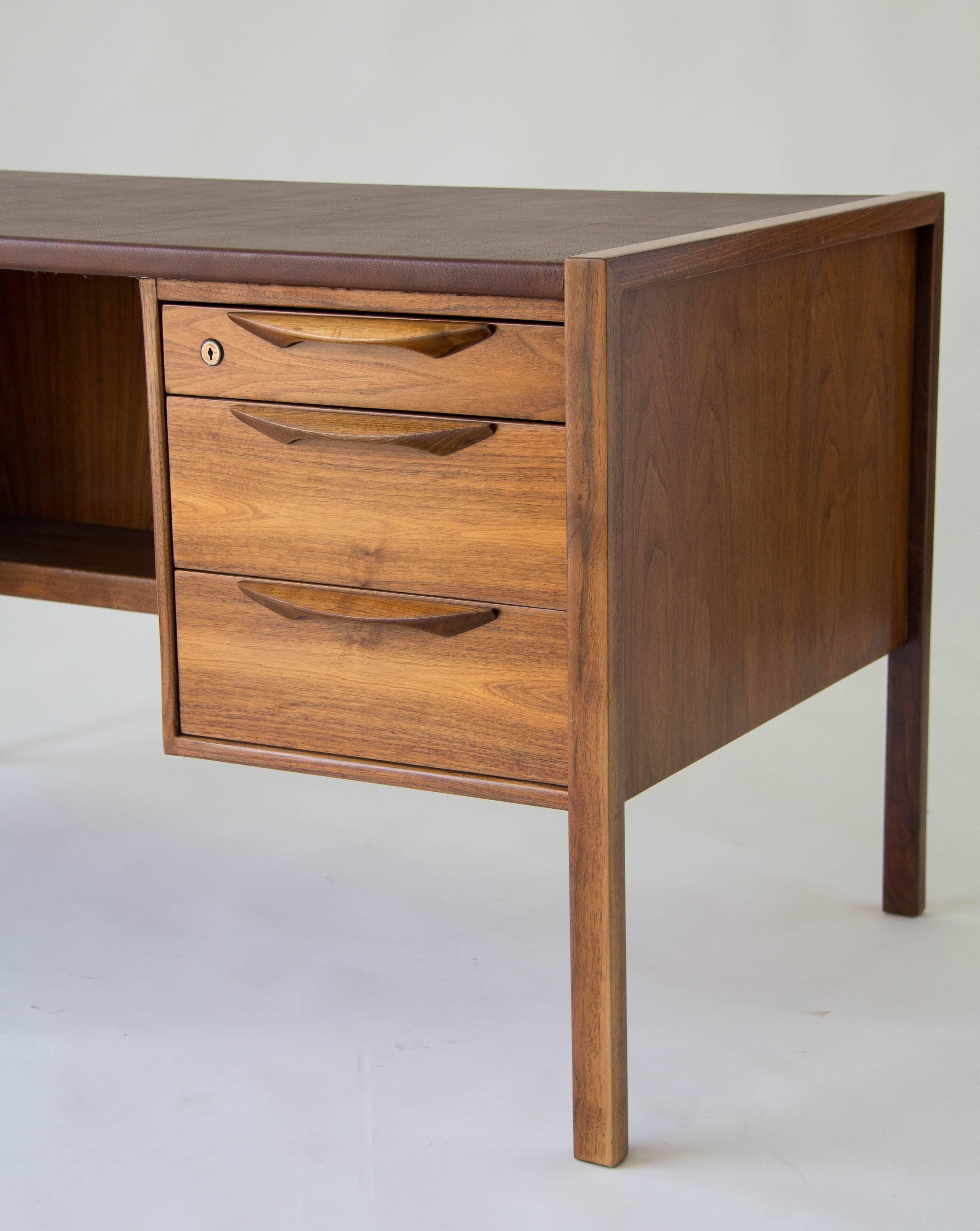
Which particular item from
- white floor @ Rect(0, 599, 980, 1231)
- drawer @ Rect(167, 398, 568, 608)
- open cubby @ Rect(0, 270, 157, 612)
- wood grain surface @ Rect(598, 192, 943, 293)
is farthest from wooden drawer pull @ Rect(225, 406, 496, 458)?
open cubby @ Rect(0, 270, 157, 612)

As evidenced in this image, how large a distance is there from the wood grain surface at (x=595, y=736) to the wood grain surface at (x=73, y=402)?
4.04 feet

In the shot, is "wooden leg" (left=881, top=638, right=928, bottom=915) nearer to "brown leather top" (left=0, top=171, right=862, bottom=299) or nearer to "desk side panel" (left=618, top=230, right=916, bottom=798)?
"desk side panel" (left=618, top=230, right=916, bottom=798)

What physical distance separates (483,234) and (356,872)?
102 centimetres

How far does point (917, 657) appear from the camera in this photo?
98.6 inches

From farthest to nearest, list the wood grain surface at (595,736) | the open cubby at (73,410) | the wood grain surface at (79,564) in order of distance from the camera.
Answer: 1. the open cubby at (73,410)
2. the wood grain surface at (79,564)
3. the wood grain surface at (595,736)

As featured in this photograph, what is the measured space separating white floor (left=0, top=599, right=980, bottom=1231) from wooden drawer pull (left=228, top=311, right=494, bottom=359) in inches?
31.7

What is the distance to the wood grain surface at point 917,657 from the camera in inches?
95.0

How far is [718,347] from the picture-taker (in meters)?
1.97

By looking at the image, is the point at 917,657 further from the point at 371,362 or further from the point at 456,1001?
the point at 371,362

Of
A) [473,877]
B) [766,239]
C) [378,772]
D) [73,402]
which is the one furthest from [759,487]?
[73,402]

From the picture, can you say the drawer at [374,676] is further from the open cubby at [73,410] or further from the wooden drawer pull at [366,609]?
the open cubby at [73,410]

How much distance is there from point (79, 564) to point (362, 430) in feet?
2.29

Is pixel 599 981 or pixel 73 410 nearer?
pixel 599 981

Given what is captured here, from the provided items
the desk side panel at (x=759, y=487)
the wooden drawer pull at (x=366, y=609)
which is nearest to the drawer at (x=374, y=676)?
the wooden drawer pull at (x=366, y=609)
